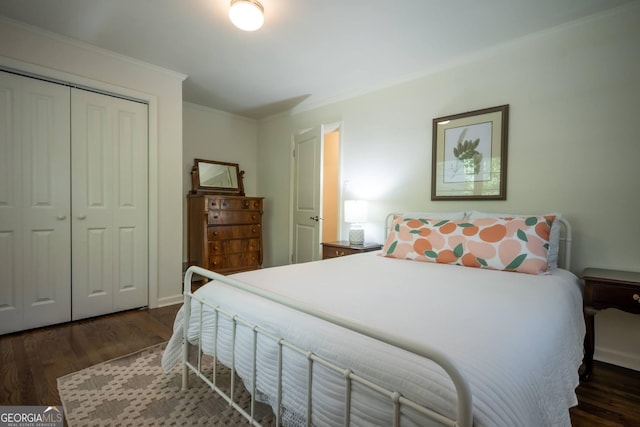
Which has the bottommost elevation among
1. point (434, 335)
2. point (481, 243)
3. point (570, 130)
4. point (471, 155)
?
point (434, 335)

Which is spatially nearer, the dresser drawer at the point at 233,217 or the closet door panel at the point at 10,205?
the closet door panel at the point at 10,205

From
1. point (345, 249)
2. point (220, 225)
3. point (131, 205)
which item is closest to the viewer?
point (131, 205)

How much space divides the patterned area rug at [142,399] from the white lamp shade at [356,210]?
1.78m

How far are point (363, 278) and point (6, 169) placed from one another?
2631 millimetres

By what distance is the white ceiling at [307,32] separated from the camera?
1.93 m

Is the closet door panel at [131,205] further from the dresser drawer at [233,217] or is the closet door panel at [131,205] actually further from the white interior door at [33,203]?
the dresser drawer at [233,217]

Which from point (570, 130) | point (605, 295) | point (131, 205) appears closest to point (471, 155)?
point (570, 130)

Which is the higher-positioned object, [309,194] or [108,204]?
[309,194]

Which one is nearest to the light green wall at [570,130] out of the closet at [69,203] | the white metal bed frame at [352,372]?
the white metal bed frame at [352,372]

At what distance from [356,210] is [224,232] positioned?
1575 mm

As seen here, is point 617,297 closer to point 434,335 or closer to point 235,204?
point 434,335

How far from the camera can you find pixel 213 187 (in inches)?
159

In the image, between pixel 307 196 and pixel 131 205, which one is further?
pixel 307 196

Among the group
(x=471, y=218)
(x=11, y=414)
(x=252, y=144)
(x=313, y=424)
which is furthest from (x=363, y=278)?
(x=252, y=144)
